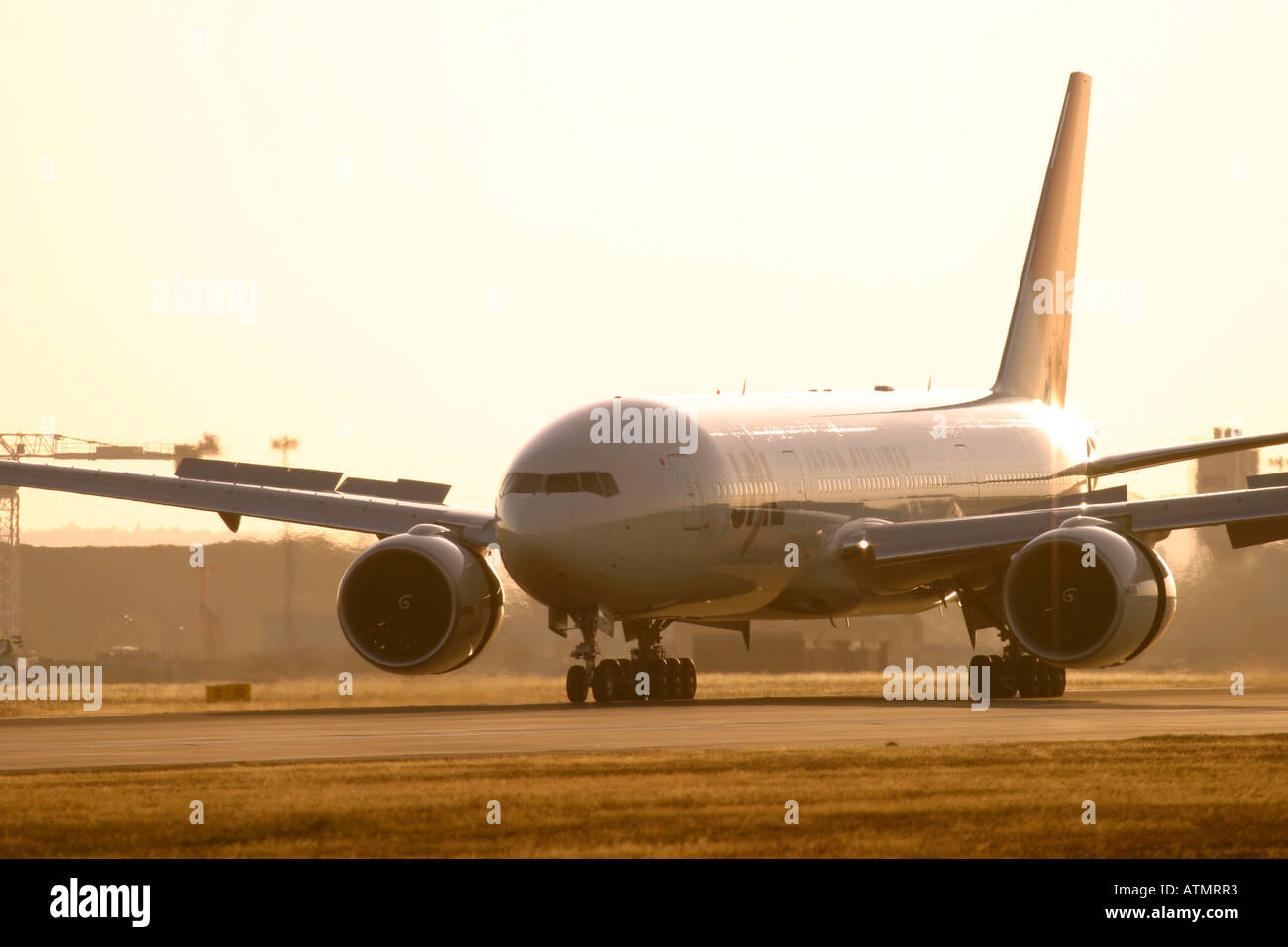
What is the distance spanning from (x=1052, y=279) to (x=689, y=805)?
2955 centimetres

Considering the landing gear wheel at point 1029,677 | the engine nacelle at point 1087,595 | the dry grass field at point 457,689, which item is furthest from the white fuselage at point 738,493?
the engine nacelle at point 1087,595

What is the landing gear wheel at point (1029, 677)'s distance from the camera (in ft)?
119

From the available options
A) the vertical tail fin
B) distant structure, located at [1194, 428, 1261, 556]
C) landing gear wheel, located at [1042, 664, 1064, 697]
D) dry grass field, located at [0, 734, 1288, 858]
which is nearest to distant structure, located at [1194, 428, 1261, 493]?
distant structure, located at [1194, 428, 1261, 556]

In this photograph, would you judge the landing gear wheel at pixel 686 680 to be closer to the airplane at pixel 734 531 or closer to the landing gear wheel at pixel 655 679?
the airplane at pixel 734 531

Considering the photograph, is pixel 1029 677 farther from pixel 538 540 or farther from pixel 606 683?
pixel 538 540

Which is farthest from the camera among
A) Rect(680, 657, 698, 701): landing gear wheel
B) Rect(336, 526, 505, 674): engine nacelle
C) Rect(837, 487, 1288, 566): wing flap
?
Rect(680, 657, 698, 701): landing gear wheel

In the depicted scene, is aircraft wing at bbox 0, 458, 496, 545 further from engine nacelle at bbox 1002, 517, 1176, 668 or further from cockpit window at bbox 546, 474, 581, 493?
engine nacelle at bbox 1002, 517, 1176, 668

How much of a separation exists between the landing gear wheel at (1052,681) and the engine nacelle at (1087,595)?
4.38 meters

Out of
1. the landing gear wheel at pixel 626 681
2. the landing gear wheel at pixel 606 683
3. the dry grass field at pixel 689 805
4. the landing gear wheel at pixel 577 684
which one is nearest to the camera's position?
the dry grass field at pixel 689 805

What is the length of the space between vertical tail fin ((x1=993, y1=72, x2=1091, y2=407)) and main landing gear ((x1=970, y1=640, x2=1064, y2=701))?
9117 millimetres

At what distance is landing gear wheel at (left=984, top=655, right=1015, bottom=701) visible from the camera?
36125 mm

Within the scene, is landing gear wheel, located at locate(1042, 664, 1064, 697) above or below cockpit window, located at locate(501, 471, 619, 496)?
below

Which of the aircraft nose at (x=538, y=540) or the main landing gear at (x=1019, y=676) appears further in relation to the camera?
the main landing gear at (x=1019, y=676)

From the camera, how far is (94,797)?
18.7 m
